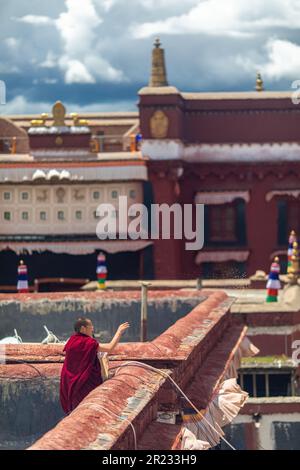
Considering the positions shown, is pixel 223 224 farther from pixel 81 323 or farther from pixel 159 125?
pixel 81 323

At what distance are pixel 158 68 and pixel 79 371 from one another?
3248 centimetres

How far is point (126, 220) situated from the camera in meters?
39.2

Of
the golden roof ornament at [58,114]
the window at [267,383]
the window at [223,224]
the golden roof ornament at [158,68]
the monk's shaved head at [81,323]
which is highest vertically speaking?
the golden roof ornament at [158,68]

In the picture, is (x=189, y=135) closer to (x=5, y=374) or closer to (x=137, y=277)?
(x=137, y=277)

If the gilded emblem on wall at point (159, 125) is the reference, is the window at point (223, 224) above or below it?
below

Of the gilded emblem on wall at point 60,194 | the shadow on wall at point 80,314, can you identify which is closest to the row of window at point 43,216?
the gilded emblem on wall at point 60,194

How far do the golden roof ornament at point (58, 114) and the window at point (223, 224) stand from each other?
19.5 ft

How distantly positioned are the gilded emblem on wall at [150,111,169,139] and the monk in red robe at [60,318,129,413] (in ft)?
92.4

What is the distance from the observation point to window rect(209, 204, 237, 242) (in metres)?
40.7

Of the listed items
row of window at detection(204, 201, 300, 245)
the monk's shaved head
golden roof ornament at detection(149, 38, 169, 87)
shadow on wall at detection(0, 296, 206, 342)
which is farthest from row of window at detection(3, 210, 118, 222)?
the monk's shaved head

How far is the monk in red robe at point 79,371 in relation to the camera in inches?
425

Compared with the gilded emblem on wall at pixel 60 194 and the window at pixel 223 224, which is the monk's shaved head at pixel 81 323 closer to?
the gilded emblem on wall at pixel 60 194

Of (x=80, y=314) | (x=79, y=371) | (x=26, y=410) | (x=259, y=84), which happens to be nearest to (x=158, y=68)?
(x=259, y=84)
